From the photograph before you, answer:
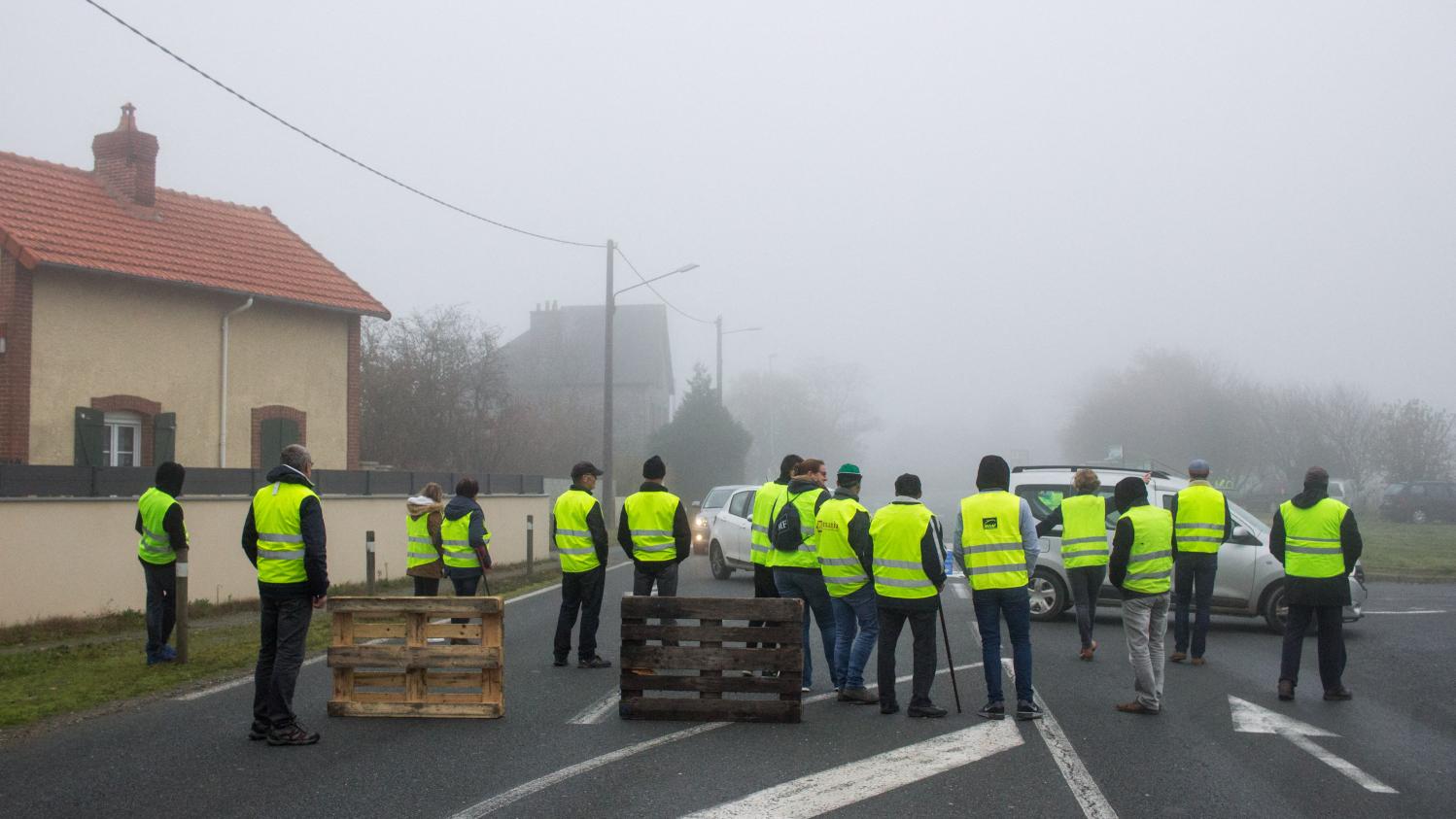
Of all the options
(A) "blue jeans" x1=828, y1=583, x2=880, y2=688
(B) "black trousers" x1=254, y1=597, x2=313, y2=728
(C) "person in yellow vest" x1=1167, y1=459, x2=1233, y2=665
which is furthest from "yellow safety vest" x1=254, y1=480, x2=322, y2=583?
(C) "person in yellow vest" x1=1167, y1=459, x2=1233, y2=665

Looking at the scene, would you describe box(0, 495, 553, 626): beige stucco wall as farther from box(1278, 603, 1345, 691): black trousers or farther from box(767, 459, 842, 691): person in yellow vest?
box(1278, 603, 1345, 691): black trousers

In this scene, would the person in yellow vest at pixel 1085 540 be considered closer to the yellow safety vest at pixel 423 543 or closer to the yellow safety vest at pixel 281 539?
the yellow safety vest at pixel 423 543

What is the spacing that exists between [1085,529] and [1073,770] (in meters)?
5.44

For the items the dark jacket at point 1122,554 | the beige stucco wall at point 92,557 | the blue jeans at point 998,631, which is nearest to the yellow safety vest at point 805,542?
the blue jeans at point 998,631

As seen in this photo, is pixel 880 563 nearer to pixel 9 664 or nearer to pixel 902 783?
pixel 902 783

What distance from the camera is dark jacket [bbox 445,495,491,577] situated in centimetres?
1238

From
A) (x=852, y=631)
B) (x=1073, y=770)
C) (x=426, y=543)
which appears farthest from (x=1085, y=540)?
(x=426, y=543)

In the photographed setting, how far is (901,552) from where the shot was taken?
9.03 meters

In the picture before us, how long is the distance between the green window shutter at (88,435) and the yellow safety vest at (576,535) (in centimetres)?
1221

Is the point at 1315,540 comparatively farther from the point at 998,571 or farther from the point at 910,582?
the point at 910,582

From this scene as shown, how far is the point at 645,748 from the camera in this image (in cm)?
793

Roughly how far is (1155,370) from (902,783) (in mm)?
70979

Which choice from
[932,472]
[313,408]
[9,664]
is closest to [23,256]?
[313,408]

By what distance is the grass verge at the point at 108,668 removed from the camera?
973 centimetres
